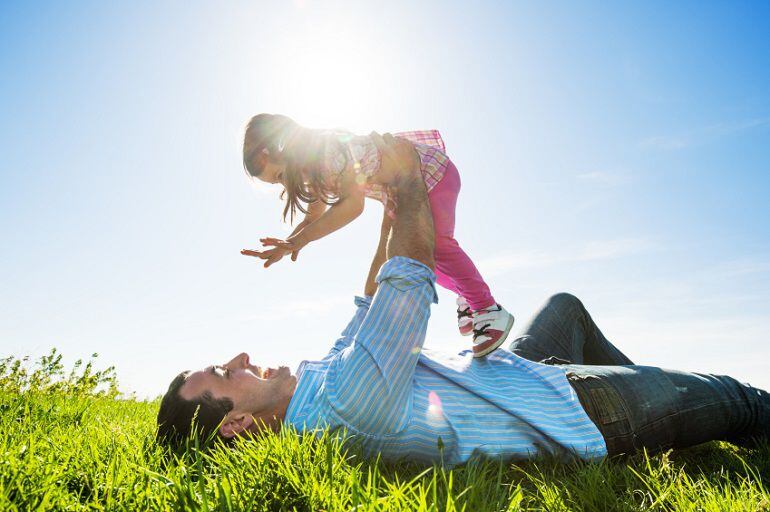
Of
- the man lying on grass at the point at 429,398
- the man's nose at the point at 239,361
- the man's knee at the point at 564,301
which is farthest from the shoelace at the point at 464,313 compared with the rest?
the man's nose at the point at 239,361

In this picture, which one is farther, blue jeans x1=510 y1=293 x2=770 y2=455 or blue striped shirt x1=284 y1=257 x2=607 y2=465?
blue jeans x1=510 y1=293 x2=770 y2=455

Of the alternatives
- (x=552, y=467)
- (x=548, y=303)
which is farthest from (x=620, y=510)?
(x=548, y=303)

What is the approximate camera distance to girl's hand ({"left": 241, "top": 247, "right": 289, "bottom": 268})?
3.33 meters

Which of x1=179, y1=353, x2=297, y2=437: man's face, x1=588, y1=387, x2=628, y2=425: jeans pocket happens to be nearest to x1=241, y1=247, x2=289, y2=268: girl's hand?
x1=179, y1=353, x2=297, y2=437: man's face

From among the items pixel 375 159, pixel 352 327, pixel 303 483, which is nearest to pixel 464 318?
pixel 352 327

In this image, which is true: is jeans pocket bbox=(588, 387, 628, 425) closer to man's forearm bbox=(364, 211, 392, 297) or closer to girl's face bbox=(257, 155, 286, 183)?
man's forearm bbox=(364, 211, 392, 297)

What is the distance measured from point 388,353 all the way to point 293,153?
2415 mm

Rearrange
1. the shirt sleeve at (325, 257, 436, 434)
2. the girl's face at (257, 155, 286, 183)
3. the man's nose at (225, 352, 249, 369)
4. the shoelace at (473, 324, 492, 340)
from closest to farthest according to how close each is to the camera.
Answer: the shirt sleeve at (325, 257, 436, 434) < the man's nose at (225, 352, 249, 369) < the shoelace at (473, 324, 492, 340) < the girl's face at (257, 155, 286, 183)

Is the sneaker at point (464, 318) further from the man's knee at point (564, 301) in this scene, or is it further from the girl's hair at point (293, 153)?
the girl's hair at point (293, 153)

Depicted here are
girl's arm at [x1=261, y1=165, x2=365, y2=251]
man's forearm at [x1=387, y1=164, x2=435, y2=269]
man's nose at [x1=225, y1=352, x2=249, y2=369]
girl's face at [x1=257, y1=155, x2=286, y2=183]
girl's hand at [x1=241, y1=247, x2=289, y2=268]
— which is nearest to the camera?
man's forearm at [x1=387, y1=164, x2=435, y2=269]

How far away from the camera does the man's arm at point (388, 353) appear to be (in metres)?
2.06

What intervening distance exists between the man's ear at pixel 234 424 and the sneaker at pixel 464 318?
1891mm

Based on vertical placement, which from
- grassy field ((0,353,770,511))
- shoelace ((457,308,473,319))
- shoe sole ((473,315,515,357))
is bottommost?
grassy field ((0,353,770,511))

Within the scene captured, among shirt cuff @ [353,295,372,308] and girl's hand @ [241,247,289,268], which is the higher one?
girl's hand @ [241,247,289,268]
